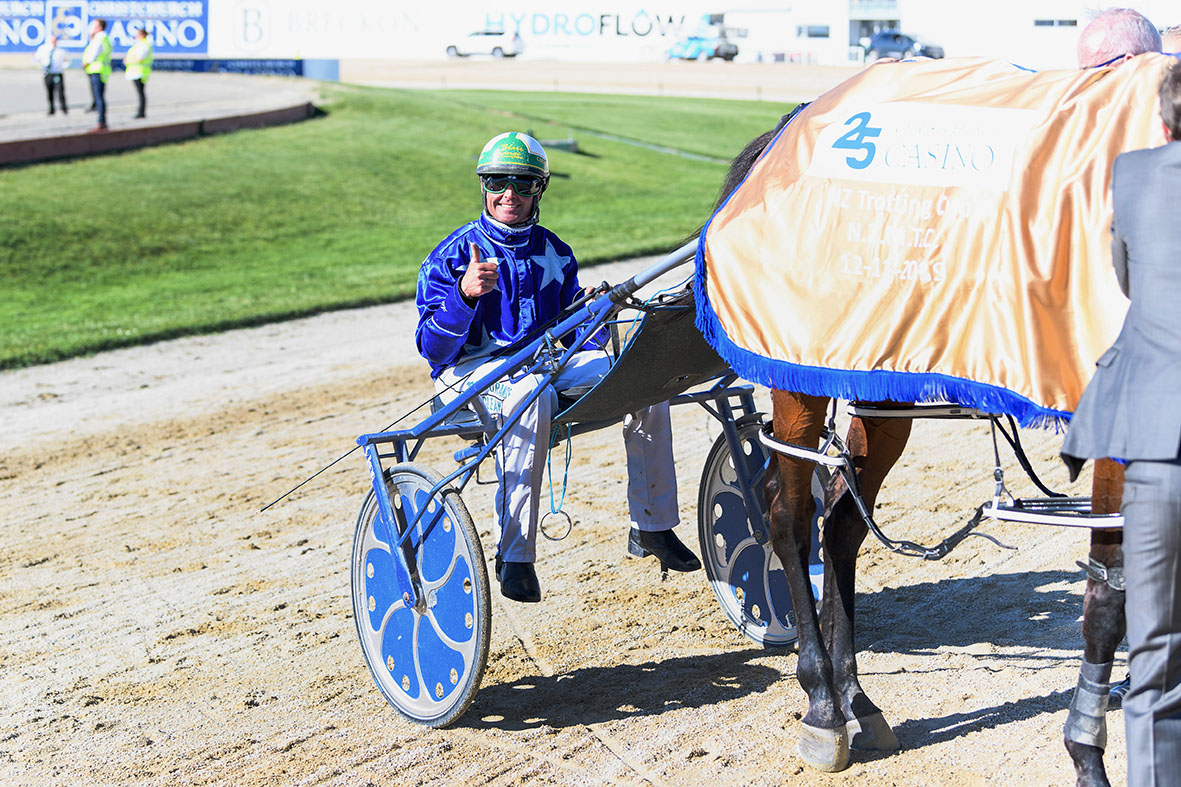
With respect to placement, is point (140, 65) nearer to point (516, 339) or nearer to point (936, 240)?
point (516, 339)

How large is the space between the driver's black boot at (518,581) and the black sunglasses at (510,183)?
3.95 ft

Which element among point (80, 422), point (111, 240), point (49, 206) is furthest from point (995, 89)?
point (49, 206)

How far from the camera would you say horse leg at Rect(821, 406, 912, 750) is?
3.66 m

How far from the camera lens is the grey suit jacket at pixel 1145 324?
232cm

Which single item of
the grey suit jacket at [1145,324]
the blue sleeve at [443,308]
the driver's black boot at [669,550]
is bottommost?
the driver's black boot at [669,550]

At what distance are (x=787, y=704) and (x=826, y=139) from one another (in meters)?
1.70

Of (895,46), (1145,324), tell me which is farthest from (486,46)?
(1145,324)

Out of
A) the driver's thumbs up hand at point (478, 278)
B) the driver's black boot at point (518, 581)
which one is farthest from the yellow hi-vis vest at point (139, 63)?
the driver's black boot at point (518, 581)

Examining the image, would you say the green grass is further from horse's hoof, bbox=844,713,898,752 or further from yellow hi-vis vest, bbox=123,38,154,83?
horse's hoof, bbox=844,713,898,752

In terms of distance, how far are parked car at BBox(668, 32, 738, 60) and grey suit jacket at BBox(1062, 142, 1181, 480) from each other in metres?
45.4

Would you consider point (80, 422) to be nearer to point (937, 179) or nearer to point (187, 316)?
point (187, 316)

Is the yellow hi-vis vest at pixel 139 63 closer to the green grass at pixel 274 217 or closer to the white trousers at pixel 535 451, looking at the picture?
the green grass at pixel 274 217

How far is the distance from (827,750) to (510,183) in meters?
2.00

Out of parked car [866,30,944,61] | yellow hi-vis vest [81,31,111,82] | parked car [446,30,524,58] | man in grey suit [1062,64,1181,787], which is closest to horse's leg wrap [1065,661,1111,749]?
man in grey suit [1062,64,1181,787]
